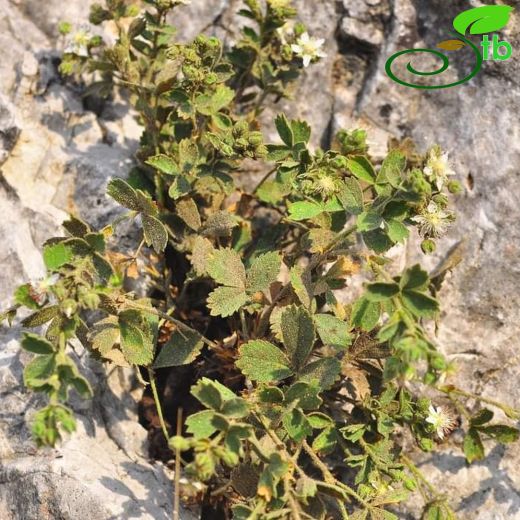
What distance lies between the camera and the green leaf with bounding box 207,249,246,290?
324 centimetres

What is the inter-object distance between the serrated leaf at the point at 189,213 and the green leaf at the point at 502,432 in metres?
1.78

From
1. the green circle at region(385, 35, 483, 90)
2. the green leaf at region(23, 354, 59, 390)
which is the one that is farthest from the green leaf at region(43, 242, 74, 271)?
the green circle at region(385, 35, 483, 90)

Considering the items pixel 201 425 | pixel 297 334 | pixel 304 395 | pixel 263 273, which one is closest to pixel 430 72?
pixel 263 273

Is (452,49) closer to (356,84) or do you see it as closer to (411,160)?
(356,84)

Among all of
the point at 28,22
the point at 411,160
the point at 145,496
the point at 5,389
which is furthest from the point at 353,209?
the point at 28,22

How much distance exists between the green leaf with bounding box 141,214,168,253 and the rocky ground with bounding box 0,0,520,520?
76 cm

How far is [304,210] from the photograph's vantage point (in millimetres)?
2992

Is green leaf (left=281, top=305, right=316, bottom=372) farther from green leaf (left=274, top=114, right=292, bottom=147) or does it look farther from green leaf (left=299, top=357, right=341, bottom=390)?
green leaf (left=274, top=114, right=292, bottom=147)

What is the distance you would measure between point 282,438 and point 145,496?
0.76m

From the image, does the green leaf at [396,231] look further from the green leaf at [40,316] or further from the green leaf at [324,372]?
the green leaf at [40,316]

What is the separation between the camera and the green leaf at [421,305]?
2.59 meters

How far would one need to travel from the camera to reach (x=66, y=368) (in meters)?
2.48

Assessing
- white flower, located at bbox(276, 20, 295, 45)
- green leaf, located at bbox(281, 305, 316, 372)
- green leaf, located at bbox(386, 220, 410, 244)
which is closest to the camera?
green leaf, located at bbox(386, 220, 410, 244)

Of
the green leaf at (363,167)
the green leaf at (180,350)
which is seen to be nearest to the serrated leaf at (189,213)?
the green leaf at (180,350)
